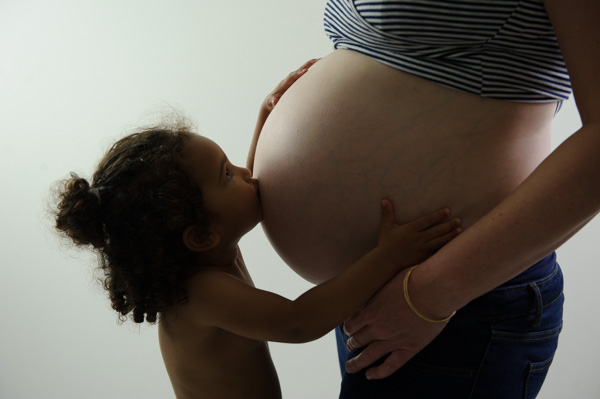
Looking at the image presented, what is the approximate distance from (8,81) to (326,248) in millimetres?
1684

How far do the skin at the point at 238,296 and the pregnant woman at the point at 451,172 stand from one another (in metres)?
0.03

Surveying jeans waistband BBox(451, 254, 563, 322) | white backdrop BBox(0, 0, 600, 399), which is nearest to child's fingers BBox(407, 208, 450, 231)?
jeans waistband BBox(451, 254, 563, 322)

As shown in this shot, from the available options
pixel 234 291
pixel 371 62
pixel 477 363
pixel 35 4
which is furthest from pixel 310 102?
pixel 35 4

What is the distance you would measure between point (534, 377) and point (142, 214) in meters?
0.55

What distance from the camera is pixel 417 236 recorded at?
648 millimetres

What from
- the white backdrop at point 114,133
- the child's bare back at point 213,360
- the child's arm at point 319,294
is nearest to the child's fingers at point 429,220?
the child's arm at point 319,294

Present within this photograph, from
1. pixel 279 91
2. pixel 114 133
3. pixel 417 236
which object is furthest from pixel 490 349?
pixel 114 133

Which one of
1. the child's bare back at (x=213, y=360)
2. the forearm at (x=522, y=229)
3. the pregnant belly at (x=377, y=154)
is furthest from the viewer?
the child's bare back at (x=213, y=360)

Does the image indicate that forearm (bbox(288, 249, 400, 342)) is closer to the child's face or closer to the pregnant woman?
the pregnant woman

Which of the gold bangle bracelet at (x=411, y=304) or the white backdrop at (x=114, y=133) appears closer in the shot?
the gold bangle bracelet at (x=411, y=304)

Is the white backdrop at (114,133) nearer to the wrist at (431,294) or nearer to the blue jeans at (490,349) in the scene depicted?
the blue jeans at (490,349)

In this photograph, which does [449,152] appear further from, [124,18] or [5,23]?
[5,23]

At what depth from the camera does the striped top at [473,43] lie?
564 millimetres

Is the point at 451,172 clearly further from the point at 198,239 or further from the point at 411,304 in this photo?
the point at 198,239
